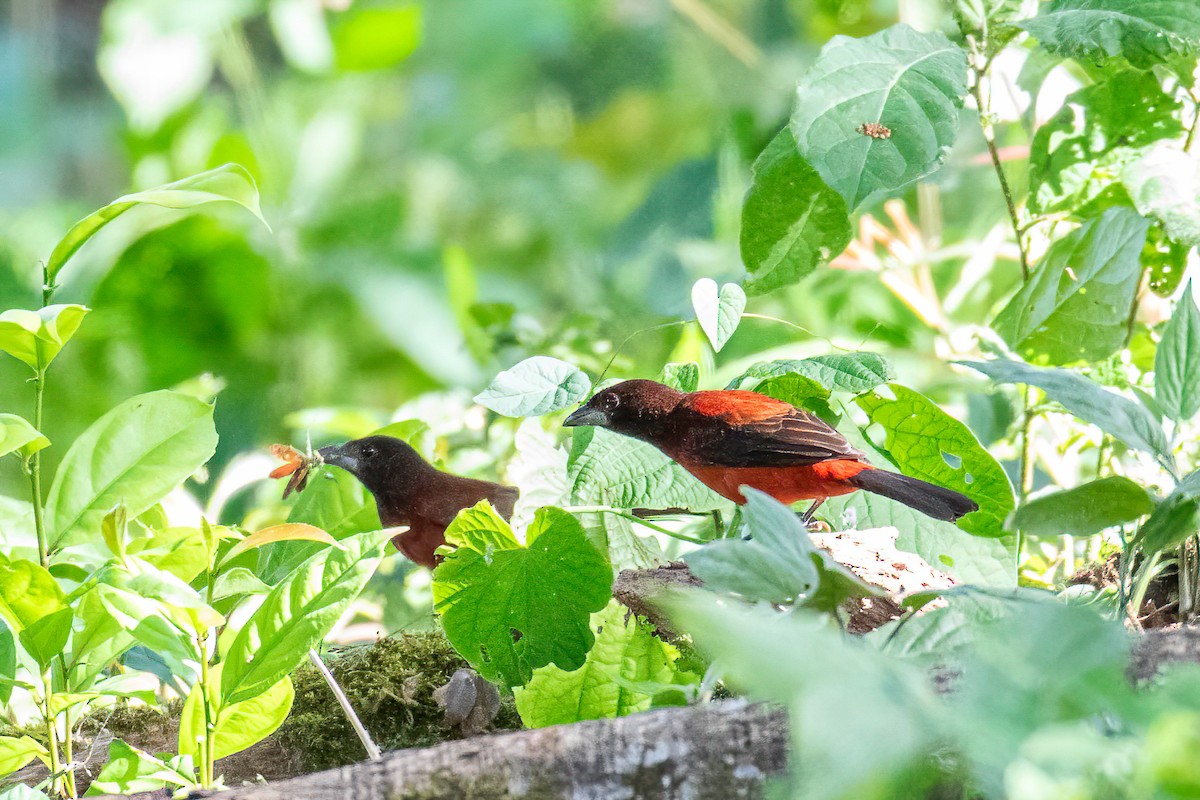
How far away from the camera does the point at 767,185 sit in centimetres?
112

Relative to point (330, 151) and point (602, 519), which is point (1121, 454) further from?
point (330, 151)

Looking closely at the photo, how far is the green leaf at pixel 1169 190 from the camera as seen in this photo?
0.97 metres

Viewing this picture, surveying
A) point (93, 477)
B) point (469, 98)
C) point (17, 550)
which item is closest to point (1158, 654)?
point (93, 477)

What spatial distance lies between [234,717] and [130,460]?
23cm

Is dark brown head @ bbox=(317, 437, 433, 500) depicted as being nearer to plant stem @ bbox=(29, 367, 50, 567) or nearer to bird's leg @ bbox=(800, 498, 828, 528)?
bird's leg @ bbox=(800, 498, 828, 528)

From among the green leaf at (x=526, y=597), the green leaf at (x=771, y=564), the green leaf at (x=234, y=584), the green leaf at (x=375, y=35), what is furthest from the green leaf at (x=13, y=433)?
the green leaf at (x=375, y=35)

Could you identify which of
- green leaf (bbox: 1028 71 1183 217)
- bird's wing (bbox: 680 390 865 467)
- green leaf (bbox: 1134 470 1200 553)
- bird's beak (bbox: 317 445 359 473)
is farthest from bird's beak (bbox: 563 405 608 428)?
green leaf (bbox: 1134 470 1200 553)

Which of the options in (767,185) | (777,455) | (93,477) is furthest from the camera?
(777,455)

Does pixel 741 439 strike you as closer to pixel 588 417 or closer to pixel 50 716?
pixel 588 417

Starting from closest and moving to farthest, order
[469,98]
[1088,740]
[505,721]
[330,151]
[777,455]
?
1. [1088,740]
2. [505,721]
3. [777,455]
4. [330,151]
5. [469,98]

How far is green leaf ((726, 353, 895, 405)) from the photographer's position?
949 millimetres

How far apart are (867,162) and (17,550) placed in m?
0.82

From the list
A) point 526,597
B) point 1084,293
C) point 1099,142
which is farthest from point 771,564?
point 1099,142

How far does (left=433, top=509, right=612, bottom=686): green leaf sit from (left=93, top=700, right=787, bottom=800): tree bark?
25cm
